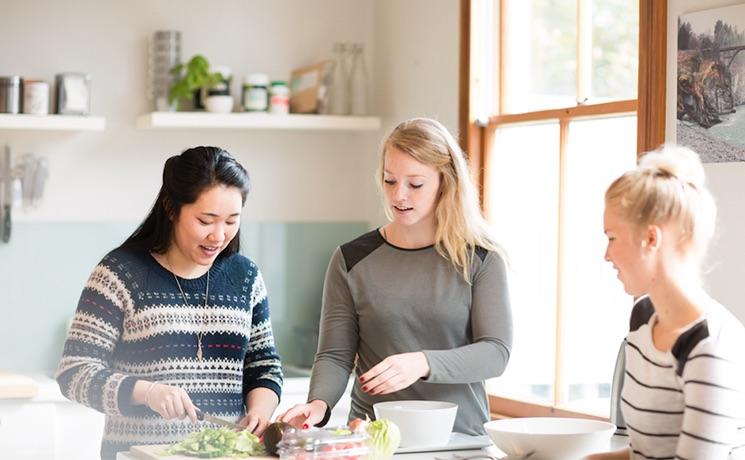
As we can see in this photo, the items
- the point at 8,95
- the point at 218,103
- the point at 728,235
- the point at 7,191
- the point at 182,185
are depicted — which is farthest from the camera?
the point at 218,103

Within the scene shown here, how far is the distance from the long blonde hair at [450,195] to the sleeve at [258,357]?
409 mm

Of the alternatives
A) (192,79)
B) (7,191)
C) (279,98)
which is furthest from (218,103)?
(7,191)

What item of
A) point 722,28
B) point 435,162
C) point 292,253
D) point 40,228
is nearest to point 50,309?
point 40,228

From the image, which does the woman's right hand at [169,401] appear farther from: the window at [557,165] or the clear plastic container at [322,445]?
the window at [557,165]

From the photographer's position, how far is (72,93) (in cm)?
407

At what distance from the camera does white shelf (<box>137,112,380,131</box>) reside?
4113 mm

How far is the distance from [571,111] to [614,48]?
25 centimetres

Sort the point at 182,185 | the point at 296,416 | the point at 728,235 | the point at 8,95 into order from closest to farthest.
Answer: the point at 296,416 < the point at 182,185 < the point at 728,235 < the point at 8,95

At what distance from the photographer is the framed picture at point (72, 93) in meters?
4.06

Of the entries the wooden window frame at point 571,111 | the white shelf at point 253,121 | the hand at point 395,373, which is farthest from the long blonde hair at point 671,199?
the white shelf at point 253,121

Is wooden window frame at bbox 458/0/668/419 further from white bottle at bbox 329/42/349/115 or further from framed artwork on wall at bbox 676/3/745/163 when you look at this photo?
white bottle at bbox 329/42/349/115

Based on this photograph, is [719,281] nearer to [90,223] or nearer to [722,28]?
[722,28]

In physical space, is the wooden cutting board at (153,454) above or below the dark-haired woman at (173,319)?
below

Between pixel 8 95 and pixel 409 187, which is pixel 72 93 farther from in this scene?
pixel 409 187
